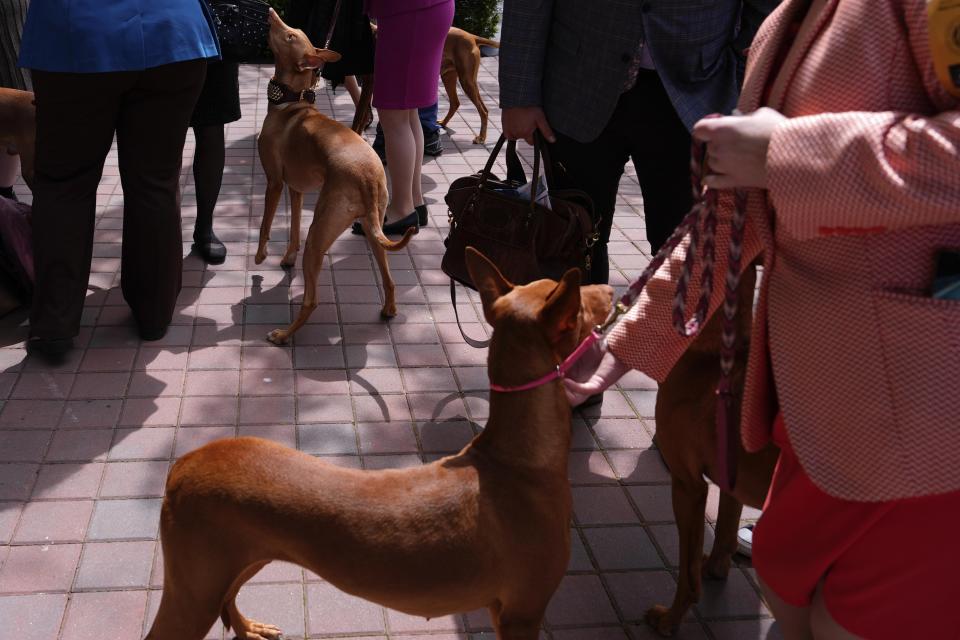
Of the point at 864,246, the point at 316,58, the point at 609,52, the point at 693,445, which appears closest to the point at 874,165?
the point at 864,246

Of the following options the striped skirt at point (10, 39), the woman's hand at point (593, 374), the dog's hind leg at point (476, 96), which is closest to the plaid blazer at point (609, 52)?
the woman's hand at point (593, 374)

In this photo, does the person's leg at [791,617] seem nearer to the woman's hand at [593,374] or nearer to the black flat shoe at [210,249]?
the woman's hand at [593,374]

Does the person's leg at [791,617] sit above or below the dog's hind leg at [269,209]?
above

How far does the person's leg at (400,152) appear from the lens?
17.5 ft

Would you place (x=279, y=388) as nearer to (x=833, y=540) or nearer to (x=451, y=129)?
(x=833, y=540)

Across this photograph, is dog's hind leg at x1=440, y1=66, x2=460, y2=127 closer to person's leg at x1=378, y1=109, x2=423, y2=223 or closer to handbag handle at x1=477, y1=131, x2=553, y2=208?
person's leg at x1=378, y1=109, x2=423, y2=223

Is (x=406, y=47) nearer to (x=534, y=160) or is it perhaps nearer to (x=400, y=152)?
(x=400, y=152)

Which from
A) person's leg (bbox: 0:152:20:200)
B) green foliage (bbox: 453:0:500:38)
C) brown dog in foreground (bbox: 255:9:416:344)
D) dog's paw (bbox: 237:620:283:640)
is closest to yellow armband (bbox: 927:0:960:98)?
dog's paw (bbox: 237:620:283:640)

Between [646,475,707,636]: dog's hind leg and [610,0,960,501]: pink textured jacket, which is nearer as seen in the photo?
[610,0,960,501]: pink textured jacket

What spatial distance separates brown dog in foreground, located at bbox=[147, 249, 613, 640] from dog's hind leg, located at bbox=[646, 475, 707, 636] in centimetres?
58

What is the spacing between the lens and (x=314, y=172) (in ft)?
15.7

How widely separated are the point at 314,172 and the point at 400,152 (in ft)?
2.46

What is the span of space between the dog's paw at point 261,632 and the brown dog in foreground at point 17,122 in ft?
10.8

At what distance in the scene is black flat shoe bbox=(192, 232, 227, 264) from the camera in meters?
5.33
